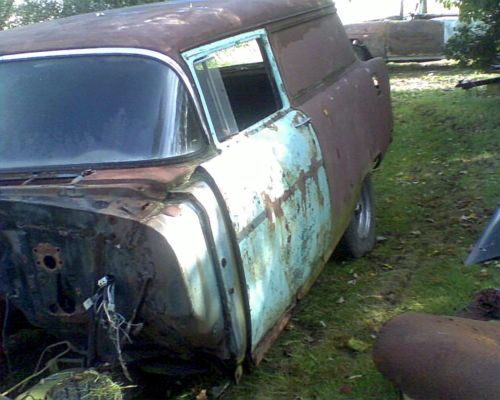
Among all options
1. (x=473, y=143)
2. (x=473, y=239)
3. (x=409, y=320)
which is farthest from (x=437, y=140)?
(x=409, y=320)

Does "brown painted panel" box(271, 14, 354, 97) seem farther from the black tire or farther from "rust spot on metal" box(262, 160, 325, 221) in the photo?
the black tire

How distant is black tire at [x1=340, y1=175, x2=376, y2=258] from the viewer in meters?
5.97

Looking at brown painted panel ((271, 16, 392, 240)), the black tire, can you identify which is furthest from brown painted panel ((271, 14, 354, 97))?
the black tire

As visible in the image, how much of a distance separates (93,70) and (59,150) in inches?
17.8

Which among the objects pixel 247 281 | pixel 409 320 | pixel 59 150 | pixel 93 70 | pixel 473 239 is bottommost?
pixel 473 239

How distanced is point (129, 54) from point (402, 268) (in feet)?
9.06

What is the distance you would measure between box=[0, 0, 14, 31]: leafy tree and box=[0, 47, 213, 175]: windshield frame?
29.0ft

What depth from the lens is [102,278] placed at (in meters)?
3.40

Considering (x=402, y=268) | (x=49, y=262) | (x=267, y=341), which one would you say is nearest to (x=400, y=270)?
(x=402, y=268)

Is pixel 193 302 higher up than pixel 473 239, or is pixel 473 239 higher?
pixel 193 302

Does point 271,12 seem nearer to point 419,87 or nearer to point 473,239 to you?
point 473,239

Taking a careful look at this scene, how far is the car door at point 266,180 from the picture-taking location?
12.5 feet

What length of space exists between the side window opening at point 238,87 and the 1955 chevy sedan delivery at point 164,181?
16 mm

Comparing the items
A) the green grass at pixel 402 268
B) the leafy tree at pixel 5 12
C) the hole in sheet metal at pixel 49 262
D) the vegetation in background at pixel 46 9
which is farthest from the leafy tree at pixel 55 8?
the hole in sheet metal at pixel 49 262
